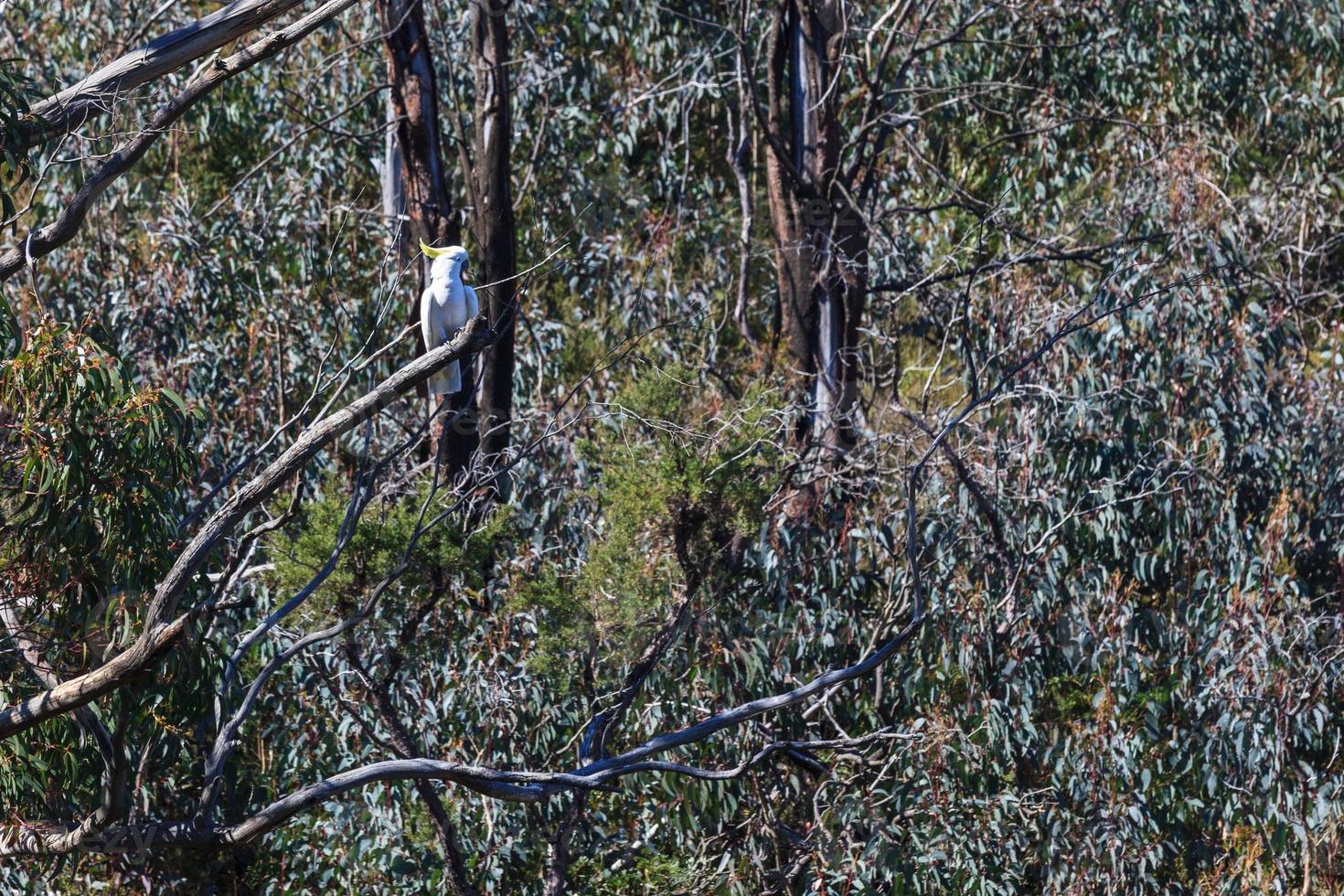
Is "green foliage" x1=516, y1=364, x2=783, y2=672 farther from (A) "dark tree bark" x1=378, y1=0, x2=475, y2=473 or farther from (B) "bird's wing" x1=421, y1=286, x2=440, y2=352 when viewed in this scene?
(A) "dark tree bark" x1=378, y1=0, x2=475, y2=473

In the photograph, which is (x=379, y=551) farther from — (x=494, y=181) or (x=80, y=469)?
(x=494, y=181)

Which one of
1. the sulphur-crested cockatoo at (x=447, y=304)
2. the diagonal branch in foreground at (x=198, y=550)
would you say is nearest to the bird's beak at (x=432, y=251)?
the sulphur-crested cockatoo at (x=447, y=304)

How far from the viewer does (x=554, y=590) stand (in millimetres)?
5293

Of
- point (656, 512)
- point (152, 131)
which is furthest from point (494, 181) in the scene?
point (152, 131)

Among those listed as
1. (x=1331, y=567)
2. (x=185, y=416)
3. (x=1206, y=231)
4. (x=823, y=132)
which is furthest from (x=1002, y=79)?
(x=185, y=416)

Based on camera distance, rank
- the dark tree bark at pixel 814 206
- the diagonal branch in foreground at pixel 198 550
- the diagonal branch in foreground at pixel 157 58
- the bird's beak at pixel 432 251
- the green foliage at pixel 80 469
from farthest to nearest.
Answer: the dark tree bark at pixel 814 206
the bird's beak at pixel 432 251
the diagonal branch in foreground at pixel 157 58
the green foliage at pixel 80 469
the diagonal branch in foreground at pixel 198 550

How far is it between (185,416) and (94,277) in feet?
11.0

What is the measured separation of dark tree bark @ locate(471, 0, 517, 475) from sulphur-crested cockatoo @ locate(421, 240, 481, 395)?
1582 mm

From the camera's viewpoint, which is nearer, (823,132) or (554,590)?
(554,590)

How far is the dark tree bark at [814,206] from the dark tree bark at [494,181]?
116 cm

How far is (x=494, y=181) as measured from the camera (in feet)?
21.9

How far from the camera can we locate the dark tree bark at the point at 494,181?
21.5 feet

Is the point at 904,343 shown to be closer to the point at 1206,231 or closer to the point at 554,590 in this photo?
the point at 1206,231

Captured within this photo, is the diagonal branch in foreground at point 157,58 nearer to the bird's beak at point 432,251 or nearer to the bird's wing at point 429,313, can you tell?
the bird's beak at point 432,251
